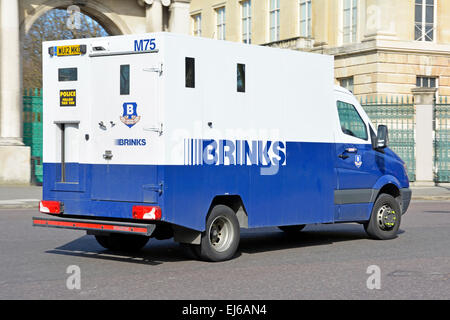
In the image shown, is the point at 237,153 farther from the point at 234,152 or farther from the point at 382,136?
the point at 382,136

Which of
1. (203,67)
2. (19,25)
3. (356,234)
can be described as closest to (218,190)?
(203,67)

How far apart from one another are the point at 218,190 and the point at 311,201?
6.20 ft

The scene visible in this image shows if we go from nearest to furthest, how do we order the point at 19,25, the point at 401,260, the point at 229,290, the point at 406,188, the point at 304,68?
the point at 229,290, the point at 401,260, the point at 304,68, the point at 406,188, the point at 19,25

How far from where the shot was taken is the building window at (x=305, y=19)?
41.9 metres

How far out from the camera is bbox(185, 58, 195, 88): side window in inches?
375

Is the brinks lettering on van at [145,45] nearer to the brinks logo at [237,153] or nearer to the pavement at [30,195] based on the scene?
the brinks logo at [237,153]

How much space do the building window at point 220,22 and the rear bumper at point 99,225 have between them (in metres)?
40.2

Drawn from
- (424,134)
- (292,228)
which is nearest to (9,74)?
(292,228)

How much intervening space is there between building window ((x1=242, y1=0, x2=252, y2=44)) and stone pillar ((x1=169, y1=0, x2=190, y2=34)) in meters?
18.7

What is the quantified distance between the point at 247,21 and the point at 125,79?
38.2 meters

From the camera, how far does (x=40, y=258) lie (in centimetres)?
1012

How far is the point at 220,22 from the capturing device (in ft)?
162

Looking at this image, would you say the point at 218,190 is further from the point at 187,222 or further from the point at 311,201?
the point at 311,201

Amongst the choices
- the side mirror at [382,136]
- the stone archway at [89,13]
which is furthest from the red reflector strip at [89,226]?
the stone archway at [89,13]
